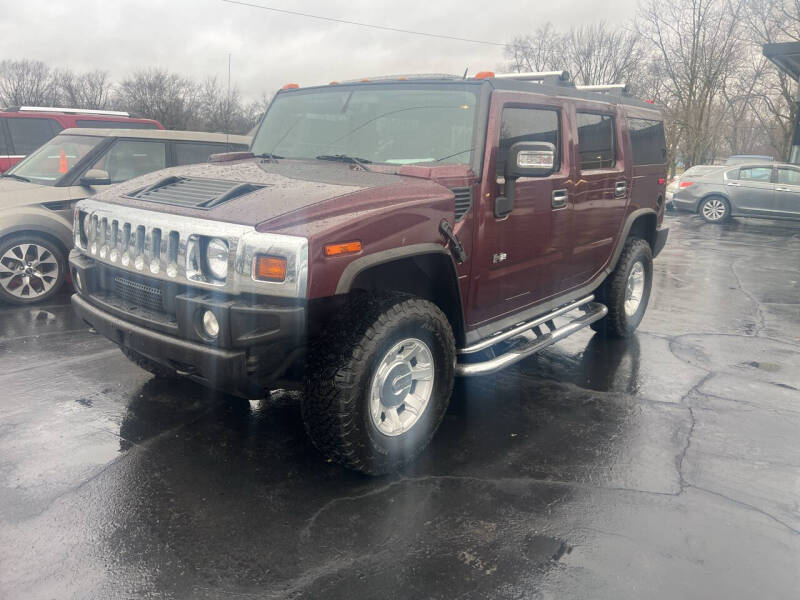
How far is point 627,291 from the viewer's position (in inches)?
232

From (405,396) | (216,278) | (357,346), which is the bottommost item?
(405,396)

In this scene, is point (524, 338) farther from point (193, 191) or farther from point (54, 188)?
point (54, 188)

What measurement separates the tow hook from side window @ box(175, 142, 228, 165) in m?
4.73

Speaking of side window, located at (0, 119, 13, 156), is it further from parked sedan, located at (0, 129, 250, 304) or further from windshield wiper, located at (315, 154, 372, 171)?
windshield wiper, located at (315, 154, 372, 171)

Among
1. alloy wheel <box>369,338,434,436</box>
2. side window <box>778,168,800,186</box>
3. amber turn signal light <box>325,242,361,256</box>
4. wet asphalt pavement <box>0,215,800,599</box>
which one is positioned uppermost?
side window <box>778,168,800,186</box>

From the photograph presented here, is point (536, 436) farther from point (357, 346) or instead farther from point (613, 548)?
point (357, 346)

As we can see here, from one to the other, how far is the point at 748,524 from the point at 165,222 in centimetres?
309

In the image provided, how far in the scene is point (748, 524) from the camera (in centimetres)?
303

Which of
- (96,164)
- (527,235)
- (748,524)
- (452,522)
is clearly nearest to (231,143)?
(96,164)

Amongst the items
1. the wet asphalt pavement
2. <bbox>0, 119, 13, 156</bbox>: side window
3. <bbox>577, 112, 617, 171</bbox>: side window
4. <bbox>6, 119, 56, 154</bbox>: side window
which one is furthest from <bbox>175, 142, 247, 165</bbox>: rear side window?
<bbox>577, 112, 617, 171</bbox>: side window

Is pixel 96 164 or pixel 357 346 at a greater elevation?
pixel 96 164

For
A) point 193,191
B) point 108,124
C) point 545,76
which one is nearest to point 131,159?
point 108,124

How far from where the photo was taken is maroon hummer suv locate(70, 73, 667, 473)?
2836 mm

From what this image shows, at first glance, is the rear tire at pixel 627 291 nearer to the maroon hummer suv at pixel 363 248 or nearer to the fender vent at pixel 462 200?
the maroon hummer suv at pixel 363 248
